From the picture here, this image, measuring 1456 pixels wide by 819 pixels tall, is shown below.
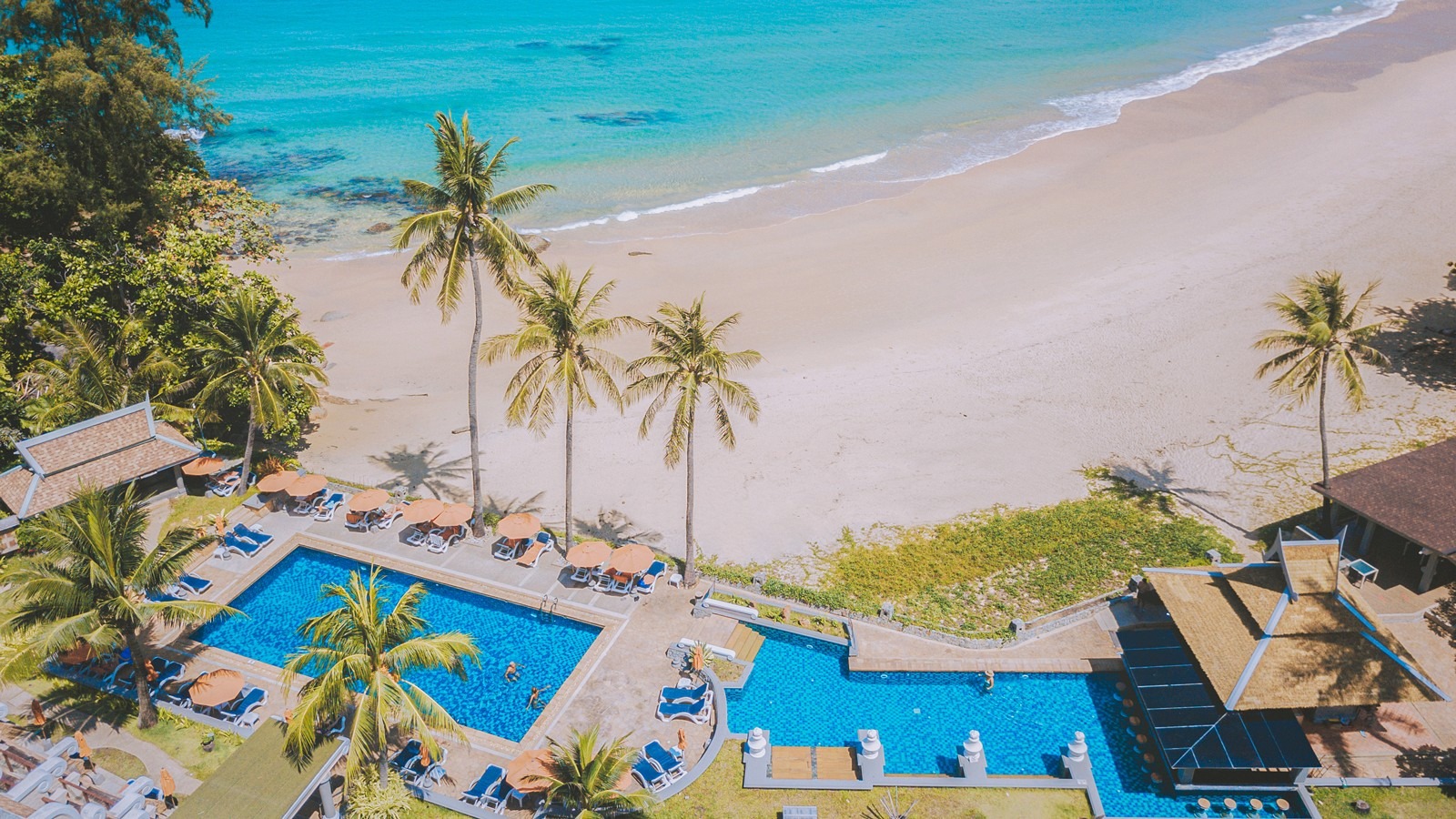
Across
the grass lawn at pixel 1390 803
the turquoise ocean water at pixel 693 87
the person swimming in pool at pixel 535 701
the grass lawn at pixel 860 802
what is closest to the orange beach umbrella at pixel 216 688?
the person swimming in pool at pixel 535 701

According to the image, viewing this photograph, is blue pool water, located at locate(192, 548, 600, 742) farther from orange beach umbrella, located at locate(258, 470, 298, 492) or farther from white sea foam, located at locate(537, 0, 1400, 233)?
white sea foam, located at locate(537, 0, 1400, 233)

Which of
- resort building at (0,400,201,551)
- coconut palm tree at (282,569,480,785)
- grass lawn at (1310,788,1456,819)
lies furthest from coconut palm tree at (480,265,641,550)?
grass lawn at (1310,788,1456,819)

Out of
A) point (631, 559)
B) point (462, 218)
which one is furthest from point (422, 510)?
point (462, 218)

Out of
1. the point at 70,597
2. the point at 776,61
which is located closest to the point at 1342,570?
the point at 70,597

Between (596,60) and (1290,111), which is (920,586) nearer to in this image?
(1290,111)

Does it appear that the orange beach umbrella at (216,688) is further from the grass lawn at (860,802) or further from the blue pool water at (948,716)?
the blue pool water at (948,716)

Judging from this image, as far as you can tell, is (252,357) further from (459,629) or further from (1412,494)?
(1412,494)
